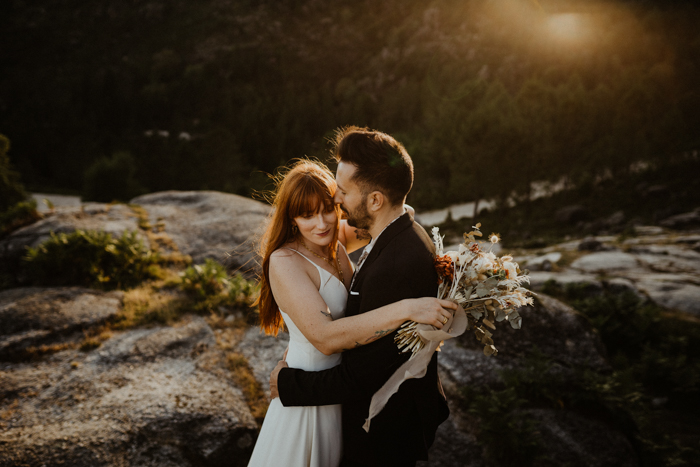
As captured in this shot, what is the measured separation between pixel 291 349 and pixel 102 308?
597 centimetres

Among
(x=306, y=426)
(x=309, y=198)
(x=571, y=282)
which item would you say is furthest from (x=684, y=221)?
(x=306, y=426)

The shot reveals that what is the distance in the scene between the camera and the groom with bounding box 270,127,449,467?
247cm

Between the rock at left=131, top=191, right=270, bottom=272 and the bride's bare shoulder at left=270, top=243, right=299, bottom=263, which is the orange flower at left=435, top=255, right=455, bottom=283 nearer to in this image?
the bride's bare shoulder at left=270, top=243, right=299, bottom=263

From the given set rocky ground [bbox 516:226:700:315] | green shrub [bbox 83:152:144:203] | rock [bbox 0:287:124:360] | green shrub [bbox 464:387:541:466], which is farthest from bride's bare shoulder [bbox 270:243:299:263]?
green shrub [bbox 83:152:144:203]

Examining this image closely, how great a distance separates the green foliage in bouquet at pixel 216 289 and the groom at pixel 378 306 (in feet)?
17.6

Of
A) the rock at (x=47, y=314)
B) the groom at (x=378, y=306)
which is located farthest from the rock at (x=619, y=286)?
the rock at (x=47, y=314)

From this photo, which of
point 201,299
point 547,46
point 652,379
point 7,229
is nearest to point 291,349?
point 201,299

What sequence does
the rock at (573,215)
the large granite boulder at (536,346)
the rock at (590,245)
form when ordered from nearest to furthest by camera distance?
the large granite boulder at (536,346)
the rock at (590,245)
the rock at (573,215)

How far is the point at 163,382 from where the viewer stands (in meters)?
5.53

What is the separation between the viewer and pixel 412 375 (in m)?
2.27

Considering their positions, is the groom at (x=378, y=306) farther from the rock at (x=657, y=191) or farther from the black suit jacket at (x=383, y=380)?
the rock at (x=657, y=191)

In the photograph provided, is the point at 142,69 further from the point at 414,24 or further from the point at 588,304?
the point at 588,304

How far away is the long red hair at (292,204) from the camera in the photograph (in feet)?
9.47

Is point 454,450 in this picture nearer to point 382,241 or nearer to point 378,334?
point 378,334
